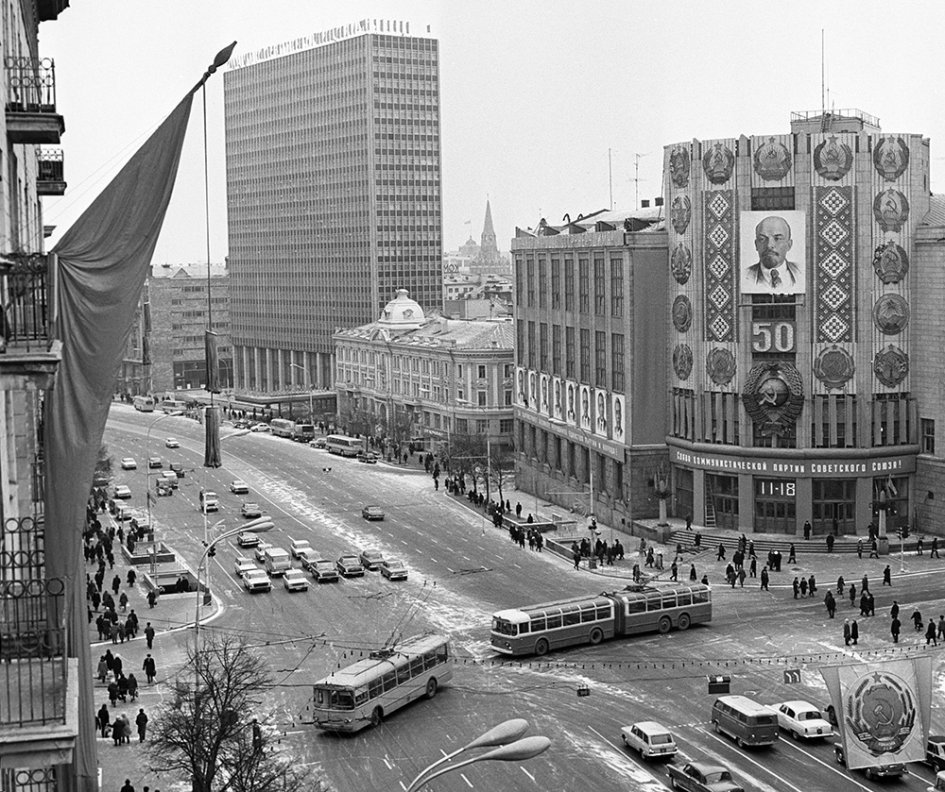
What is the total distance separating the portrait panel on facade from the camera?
296ft

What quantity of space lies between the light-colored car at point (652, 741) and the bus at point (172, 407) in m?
138

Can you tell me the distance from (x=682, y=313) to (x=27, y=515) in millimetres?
79949

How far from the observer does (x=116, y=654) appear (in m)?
63.8

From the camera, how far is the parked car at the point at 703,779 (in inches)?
1689

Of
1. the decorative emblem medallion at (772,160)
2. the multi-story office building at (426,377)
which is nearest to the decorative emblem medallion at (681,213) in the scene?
the decorative emblem medallion at (772,160)

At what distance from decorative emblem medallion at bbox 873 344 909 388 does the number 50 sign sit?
17.2 ft

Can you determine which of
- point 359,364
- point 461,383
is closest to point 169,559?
point 461,383

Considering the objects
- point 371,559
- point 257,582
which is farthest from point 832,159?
point 257,582

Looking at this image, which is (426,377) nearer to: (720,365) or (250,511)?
(250,511)

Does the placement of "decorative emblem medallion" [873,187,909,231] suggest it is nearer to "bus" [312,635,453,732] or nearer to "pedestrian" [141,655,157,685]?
"bus" [312,635,453,732]

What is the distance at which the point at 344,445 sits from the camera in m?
137

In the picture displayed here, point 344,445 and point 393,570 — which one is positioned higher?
point 344,445

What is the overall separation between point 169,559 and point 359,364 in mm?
81836

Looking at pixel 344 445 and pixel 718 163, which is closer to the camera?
pixel 718 163
